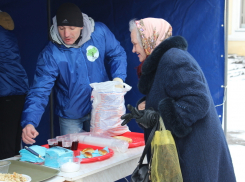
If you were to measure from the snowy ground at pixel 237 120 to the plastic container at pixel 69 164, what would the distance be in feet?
9.24

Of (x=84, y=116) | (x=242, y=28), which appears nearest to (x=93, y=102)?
(x=84, y=116)

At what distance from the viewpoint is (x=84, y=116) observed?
2566 millimetres

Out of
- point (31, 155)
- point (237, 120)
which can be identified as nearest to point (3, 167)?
point (31, 155)

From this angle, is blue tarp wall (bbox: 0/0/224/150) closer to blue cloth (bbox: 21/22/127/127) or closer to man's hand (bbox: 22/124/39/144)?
blue cloth (bbox: 21/22/127/127)

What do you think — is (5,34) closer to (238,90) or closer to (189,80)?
(189,80)

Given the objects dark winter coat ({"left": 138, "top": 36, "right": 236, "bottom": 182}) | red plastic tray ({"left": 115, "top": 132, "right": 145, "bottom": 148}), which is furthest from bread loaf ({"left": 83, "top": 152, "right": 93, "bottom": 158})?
dark winter coat ({"left": 138, "top": 36, "right": 236, "bottom": 182})

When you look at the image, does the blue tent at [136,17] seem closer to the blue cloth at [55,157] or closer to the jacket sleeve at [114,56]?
the jacket sleeve at [114,56]

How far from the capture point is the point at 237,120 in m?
7.73

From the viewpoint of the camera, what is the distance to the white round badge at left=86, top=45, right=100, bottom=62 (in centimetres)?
256

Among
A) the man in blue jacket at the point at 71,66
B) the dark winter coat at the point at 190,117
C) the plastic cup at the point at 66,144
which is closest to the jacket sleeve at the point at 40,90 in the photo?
the man in blue jacket at the point at 71,66

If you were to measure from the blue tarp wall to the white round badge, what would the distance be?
557 millimetres

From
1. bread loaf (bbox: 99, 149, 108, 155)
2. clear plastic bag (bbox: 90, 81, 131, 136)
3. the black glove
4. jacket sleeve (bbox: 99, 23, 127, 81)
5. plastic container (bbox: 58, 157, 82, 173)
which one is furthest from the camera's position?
jacket sleeve (bbox: 99, 23, 127, 81)

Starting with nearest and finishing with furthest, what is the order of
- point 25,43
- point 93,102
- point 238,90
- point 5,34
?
point 93,102, point 5,34, point 25,43, point 238,90

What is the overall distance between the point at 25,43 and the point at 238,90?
30.3ft
